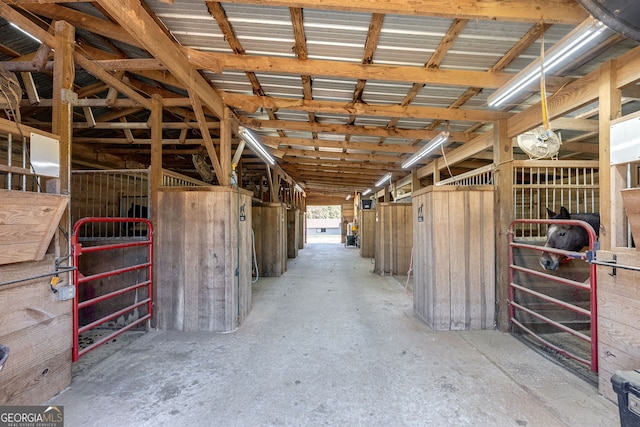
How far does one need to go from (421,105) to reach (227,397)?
3.70 meters

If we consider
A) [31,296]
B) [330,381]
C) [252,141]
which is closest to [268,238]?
[252,141]

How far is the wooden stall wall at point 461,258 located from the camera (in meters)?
3.33

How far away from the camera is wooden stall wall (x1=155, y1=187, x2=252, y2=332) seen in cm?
323

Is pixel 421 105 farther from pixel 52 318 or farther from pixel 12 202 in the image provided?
pixel 52 318

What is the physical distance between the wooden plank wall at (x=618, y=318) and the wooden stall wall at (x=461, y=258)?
1.24 m

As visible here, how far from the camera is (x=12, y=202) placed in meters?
1.60

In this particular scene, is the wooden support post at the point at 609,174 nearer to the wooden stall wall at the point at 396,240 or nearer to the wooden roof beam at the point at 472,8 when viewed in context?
the wooden roof beam at the point at 472,8

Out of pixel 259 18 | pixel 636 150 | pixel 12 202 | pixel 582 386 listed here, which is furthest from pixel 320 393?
pixel 259 18

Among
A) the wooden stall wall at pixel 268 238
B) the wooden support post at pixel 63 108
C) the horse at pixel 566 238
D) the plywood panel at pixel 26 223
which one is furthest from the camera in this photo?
the wooden stall wall at pixel 268 238

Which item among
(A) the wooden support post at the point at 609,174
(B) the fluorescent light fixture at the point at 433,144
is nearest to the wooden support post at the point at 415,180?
(B) the fluorescent light fixture at the point at 433,144

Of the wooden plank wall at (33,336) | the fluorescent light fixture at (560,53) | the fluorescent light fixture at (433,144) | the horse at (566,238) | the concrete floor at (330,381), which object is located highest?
the fluorescent light fixture at (560,53)

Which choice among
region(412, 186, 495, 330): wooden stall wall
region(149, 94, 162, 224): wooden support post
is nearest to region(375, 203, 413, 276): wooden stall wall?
region(412, 186, 495, 330): wooden stall wall

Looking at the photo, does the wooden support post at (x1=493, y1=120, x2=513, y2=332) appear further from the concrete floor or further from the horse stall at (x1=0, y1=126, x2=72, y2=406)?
the horse stall at (x1=0, y1=126, x2=72, y2=406)

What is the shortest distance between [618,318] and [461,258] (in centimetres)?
145
